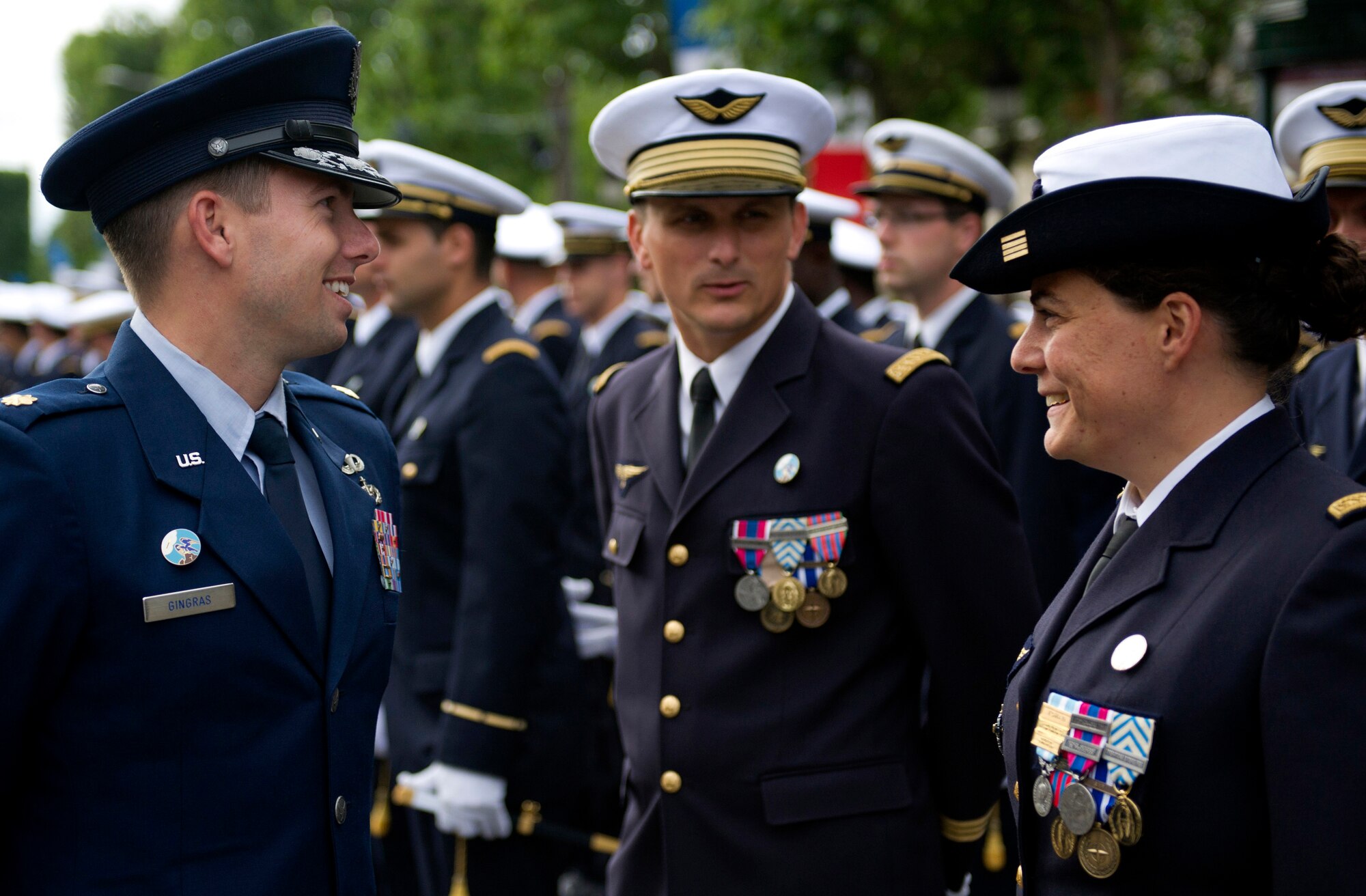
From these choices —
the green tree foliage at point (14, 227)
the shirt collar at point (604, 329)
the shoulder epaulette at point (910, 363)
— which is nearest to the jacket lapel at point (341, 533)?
the shoulder epaulette at point (910, 363)

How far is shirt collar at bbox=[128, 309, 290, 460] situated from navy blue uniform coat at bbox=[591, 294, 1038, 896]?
1148 millimetres

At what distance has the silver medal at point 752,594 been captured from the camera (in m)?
3.14

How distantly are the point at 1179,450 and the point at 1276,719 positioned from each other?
52 cm

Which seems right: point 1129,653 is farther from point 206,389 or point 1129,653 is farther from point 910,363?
point 206,389

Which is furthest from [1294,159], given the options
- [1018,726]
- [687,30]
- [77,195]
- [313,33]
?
[687,30]

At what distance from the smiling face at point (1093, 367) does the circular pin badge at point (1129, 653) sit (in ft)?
1.04

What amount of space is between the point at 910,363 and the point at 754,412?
0.40 metres

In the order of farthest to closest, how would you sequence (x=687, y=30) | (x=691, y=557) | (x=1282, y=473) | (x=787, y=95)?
(x=687, y=30), (x=787, y=95), (x=691, y=557), (x=1282, y=473)

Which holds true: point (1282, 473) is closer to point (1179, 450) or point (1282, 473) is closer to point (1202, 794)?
point (1179, 450)

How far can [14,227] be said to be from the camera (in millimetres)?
29938

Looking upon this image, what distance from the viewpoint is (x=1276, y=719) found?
1864mm

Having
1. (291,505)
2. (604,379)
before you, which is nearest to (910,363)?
(604,379)

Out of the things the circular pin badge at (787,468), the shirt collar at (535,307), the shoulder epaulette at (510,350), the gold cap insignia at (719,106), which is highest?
the shirt collar at (535,307)

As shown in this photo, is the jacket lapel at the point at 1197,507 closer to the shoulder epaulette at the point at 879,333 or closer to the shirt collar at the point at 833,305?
the shoulder epaulette at the point at 879,333
